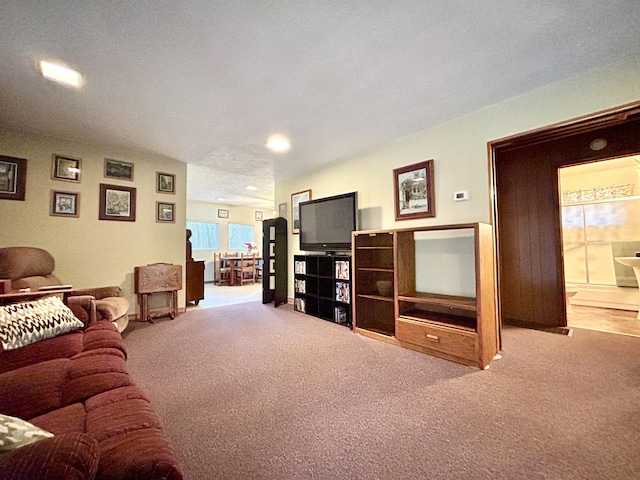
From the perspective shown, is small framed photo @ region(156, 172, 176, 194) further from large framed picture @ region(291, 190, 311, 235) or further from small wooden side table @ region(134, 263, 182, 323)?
large framed picture @ region(291, 190, 311, 235)

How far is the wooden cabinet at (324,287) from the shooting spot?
3.49 metres

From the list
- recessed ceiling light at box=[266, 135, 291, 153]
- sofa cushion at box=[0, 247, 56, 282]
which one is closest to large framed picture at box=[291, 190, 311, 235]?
recessed ceiling light at box=[266, 135, 291, 153]

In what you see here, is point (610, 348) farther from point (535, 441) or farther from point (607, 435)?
point (535, 441)

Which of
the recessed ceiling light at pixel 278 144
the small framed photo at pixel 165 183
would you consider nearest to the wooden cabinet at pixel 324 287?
the recessed ceiling light at pixel 278 144

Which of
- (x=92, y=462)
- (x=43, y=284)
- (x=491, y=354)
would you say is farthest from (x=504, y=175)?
(x=43, y=284)

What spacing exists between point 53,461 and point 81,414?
20.5 inches

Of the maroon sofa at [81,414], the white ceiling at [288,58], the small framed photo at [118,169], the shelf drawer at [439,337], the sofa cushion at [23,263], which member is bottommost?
the shelf drawer at [439,337]

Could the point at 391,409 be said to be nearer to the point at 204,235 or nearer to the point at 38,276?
the point at 38,276

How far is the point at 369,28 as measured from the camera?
5.36 ft

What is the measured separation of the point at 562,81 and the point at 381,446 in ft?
9.72

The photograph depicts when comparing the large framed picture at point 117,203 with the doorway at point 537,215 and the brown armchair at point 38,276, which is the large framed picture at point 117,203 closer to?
the brown armchair at point 38,276

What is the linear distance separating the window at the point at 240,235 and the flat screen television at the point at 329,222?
A: 5.22 metres

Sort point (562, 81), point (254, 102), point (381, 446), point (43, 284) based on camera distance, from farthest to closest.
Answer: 1. point (43, 284)
2. point (254, 102)
3. point (562, 81)
4. point (381, 446)

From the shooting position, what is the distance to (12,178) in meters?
3.00
